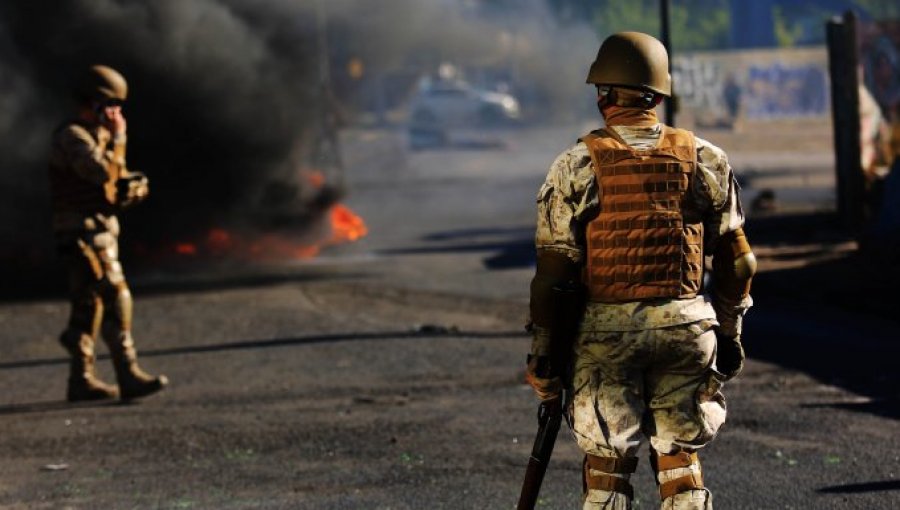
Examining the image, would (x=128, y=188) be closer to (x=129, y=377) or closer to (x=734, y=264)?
(x=129, y=377)

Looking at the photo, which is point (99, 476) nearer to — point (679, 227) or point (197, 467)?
point (197, 467)

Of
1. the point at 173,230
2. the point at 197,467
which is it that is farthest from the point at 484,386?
the point at 173,230

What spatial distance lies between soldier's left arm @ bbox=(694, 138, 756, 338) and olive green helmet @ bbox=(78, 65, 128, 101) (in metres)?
4.86

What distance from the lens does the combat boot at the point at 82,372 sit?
898 cm

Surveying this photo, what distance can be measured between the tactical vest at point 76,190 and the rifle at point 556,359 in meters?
4.73

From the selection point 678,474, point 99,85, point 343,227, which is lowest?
point 343,227

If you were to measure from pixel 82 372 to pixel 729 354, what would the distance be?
17.3 feet

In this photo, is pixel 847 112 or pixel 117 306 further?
pixel 847 112

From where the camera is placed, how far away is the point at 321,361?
403 inches

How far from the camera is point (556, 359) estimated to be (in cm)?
453

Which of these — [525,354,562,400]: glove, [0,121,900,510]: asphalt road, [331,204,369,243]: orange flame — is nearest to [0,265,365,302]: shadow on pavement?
[0,121,900,510]: asphalt road

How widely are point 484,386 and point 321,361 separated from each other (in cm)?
161

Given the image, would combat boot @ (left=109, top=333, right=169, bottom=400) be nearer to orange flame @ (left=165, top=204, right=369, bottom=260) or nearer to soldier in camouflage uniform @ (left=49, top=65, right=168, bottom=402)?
soldier in camouflage uniform @ (left=49, top=65, right=168, bottom=402)

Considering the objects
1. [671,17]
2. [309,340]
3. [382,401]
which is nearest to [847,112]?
[309,340]
